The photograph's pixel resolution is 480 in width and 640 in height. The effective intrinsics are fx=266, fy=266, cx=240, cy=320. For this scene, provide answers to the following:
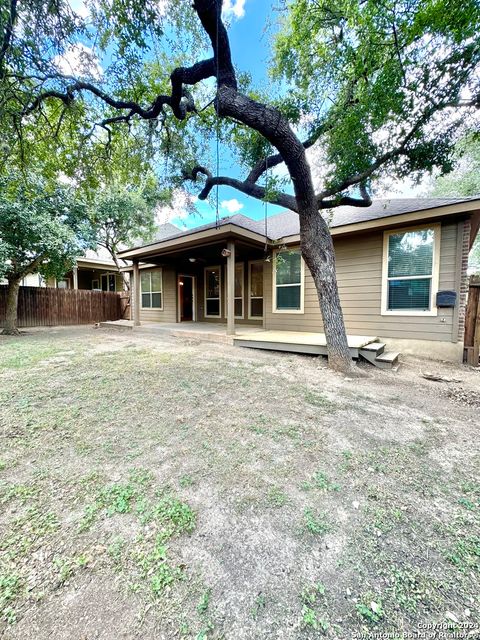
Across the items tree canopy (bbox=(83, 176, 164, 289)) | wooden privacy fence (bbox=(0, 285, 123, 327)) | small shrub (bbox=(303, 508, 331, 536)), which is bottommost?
small shrub (bbox=(303, 508, 331, 536))

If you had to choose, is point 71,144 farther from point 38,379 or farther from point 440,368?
point 440,368

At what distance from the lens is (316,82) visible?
198 inches

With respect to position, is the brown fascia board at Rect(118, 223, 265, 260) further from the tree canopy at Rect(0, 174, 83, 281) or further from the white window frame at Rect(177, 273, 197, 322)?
the tree canopy at Rect(0, 174, 83, 281)

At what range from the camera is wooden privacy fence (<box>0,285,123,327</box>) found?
34.6 feet

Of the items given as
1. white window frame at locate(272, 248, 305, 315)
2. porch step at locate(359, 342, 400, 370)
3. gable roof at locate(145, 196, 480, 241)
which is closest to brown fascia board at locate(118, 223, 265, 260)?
gable roof at locate(145, 196, 480, 241)

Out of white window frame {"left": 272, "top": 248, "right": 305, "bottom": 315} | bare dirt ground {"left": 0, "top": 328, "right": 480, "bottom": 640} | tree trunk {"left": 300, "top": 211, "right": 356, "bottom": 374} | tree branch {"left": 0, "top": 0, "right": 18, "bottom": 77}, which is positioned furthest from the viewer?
white window frame {"left": 272, "top": 248, "right": 305, "bottom": 315}

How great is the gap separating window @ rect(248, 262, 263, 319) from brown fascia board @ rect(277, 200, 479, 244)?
2746 mm

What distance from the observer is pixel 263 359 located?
5.45 metres

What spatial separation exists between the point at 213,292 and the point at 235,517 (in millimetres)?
8949

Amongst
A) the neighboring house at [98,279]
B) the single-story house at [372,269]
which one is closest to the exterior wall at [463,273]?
the single-story house at [372,269]

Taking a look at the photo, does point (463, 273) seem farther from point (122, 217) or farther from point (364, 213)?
point (122, 217)

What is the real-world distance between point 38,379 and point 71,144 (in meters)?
5.20

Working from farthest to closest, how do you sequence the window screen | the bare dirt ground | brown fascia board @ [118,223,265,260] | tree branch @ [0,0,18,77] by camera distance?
the window screen < brown fascia board @ [118,223,265,260] < tree branch @ [0,0,18,77] < the bare dirt ground

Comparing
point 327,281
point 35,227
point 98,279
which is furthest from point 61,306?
point 327,281
